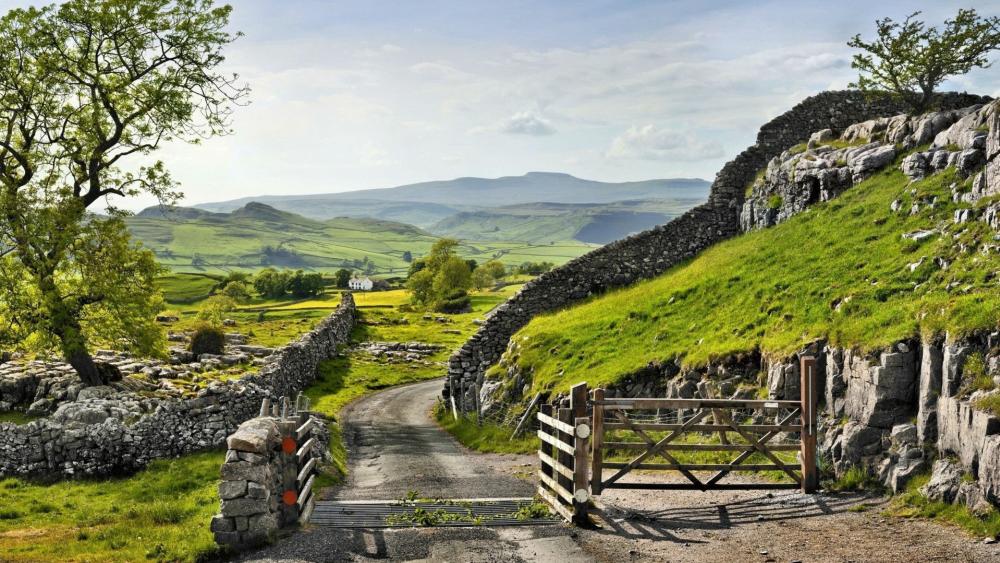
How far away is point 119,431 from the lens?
26.2m

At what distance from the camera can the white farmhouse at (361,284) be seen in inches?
7378

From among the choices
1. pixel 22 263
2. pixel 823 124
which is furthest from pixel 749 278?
pixel 22 263

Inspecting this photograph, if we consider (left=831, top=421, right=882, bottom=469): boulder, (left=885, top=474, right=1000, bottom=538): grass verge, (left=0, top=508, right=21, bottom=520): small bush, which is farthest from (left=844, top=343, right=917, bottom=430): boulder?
(left=0, top=508, right=21, bottom=520): small bush

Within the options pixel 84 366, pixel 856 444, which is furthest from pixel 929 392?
pixel 84 366

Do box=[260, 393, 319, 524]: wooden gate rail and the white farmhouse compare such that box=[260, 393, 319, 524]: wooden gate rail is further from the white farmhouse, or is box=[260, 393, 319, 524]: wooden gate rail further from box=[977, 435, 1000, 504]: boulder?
the white farmhouse

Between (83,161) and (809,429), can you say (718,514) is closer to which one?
(809,429)

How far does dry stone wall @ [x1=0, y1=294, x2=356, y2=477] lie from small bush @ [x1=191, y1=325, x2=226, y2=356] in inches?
569

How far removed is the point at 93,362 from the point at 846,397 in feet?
96.4

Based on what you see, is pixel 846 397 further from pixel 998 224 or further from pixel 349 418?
pixel 349 418

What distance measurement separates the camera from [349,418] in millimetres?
39906

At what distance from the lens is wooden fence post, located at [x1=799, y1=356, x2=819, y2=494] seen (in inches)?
677

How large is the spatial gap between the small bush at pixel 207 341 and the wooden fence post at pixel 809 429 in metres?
36.6

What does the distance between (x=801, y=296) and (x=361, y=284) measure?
173830 millimetres

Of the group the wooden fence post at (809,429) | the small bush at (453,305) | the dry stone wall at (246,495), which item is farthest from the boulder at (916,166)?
the small bush at (453,305)
